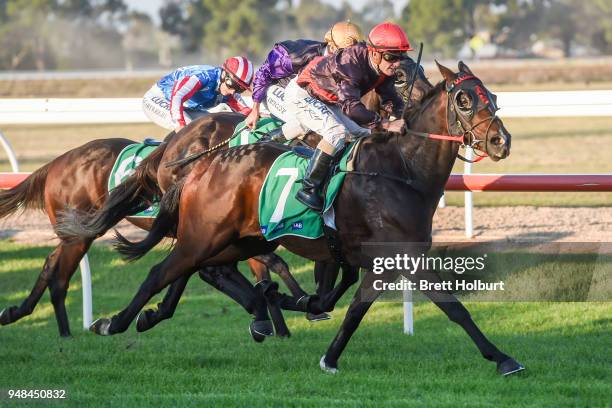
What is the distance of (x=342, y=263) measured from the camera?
222 inches

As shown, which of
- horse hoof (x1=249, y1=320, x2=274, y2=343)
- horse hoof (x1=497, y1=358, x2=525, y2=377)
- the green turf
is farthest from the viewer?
horse hoof (x1=249, y1=320, x2=274, y2=343)

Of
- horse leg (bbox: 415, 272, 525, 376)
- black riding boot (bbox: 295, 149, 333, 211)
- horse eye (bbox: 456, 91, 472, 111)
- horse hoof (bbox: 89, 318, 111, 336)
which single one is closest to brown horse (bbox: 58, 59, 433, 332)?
horse hoof (bbox: 89, 318, 111, 336)

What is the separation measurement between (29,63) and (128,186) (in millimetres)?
66978

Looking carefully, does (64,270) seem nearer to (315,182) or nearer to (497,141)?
(315,182)

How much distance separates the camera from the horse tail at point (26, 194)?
710cm

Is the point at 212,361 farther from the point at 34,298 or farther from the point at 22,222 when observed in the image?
the point at 22,222

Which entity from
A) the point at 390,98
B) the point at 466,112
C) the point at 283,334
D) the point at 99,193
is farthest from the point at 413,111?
the point at 99,193

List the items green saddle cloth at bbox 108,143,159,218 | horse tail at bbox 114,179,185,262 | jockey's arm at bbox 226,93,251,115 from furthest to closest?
jockey's arm at bbox 226,93,251,115 → green saddle cloth at bbox 108,143,159,218 → horse tail at bbox 114,179,185,262

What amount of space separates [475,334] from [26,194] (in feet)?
10.8

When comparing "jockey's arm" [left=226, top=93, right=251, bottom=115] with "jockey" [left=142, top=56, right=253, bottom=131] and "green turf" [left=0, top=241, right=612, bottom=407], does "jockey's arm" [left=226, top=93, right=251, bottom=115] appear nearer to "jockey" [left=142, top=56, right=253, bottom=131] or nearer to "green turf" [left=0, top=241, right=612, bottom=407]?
"jockey" [left=142, top=56, right=253, bottom=131]

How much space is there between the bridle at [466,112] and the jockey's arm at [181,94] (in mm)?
2339

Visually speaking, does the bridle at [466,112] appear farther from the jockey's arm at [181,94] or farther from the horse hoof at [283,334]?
the jockey's arm at [181,94]

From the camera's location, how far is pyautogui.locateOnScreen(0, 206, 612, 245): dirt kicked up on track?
8453mm

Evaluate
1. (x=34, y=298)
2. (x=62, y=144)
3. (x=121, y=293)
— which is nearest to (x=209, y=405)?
(x=34, y=298)
